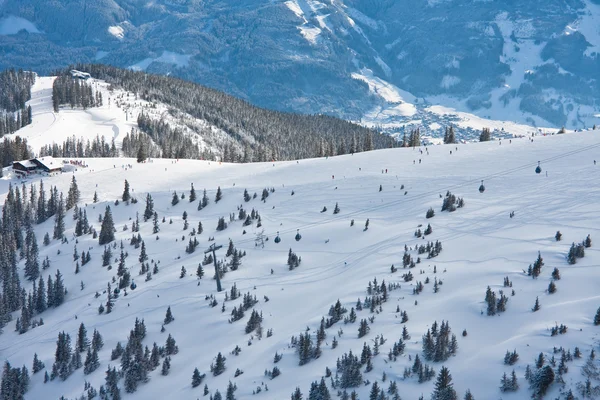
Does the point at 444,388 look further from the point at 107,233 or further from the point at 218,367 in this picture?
the point at 107,233

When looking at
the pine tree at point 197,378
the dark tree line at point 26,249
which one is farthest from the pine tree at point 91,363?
the dark tree line at point 26,249

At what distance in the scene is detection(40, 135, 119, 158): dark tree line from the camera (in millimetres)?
176125

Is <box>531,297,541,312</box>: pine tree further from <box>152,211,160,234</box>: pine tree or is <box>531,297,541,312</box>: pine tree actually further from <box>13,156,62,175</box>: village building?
<box>13,156,62,175</box>: village building

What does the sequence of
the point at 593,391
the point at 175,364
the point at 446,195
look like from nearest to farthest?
1. the point at 593,391
2. the point at 175,364
3. the point at 446,195

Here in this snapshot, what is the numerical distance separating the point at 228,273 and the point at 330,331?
21724 mm

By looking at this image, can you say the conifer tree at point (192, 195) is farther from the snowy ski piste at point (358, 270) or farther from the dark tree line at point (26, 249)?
the dark tree line at point (26, 249)

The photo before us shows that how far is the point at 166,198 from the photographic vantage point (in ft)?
342

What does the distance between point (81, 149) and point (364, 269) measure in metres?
144

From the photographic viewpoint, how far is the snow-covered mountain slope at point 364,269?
40.3m

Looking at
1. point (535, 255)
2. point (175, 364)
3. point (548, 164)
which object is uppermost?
point (548, 164)

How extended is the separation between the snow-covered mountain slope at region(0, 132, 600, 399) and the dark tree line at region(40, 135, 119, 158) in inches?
2855

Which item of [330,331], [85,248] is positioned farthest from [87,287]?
[330,331]

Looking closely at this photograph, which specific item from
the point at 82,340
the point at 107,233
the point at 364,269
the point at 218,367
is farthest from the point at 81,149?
the point at 218,367

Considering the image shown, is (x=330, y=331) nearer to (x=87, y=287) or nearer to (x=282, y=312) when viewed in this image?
(x=282, y=312)
